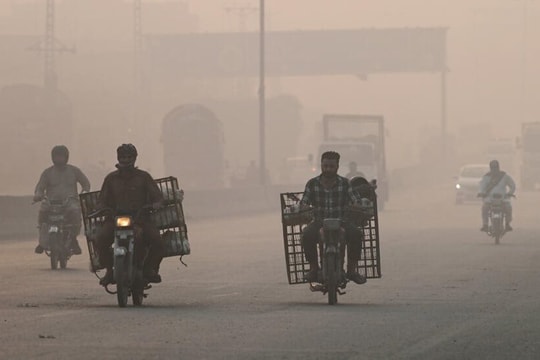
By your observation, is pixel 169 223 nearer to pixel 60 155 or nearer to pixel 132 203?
pixel 132 203

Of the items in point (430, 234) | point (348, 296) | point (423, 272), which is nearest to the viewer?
point (348, 296)

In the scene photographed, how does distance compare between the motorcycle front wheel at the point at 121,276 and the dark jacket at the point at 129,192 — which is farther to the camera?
the dark jacket at the point at 129,192

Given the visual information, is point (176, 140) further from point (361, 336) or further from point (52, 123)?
point (361, 336)

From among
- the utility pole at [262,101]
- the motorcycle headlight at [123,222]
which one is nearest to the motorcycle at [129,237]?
the motorcycle headlight at [123,222]

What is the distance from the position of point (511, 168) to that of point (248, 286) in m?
76.2

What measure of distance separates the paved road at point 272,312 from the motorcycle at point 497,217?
10.1 ft

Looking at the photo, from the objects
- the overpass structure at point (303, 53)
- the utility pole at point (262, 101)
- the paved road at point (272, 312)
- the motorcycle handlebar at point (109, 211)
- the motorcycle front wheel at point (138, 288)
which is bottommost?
the paved road at point (272, 312)

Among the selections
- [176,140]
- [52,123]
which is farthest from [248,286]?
[52,123]

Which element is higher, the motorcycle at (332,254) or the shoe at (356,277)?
the motorcycle at (332,254)

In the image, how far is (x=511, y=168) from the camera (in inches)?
3728

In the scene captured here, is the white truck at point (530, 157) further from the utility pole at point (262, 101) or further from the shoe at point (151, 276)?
the shoe at point (151, 276)

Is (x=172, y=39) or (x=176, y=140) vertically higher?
(x=172, y=39)

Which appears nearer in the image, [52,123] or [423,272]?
[423,272]

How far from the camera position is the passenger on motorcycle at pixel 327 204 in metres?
16.7
